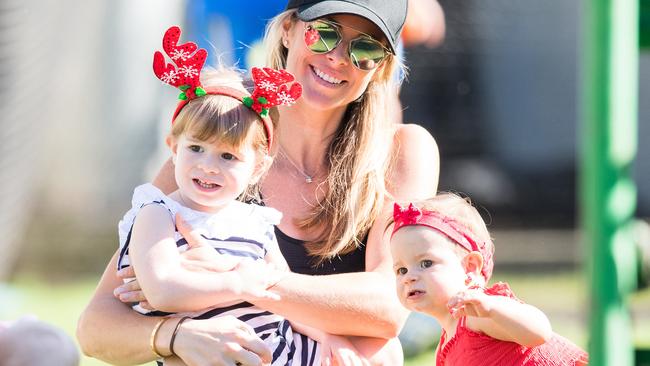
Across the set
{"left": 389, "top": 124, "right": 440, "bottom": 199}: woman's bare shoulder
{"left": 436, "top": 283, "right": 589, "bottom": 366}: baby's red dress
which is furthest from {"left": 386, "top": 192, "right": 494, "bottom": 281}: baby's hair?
{"left": 389, "top": 124, "right": 440, "bottom": 199}: woman's bare shoulder

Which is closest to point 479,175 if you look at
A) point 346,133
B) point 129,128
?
point 129,128

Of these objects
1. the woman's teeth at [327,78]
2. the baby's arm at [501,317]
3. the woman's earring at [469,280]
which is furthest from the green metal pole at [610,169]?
the woman's teeth at [327,78]

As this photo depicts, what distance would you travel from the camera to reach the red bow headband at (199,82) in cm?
240

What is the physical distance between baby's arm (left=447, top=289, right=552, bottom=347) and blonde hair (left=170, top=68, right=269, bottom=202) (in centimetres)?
57

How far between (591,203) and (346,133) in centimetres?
92

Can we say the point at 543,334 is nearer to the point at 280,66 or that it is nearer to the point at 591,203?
the point at 591,203

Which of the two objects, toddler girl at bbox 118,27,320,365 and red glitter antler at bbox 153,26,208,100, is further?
red glitter antler at bbox 153,26,208,100

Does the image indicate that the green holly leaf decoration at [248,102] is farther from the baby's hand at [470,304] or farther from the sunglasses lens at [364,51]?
the baby's hand at [470,304]

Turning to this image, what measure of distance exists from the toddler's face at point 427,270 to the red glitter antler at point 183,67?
1.82 ft

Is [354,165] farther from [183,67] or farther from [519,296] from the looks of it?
[519,296]

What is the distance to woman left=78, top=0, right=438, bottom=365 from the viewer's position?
2410 mm

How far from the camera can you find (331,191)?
9.11 feet

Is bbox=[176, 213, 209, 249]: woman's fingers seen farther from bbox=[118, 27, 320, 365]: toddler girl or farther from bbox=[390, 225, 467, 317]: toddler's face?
bbox=[390, 225, 467, 317]: toddler's face

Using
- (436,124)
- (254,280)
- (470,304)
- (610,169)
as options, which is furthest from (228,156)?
(436,124)
